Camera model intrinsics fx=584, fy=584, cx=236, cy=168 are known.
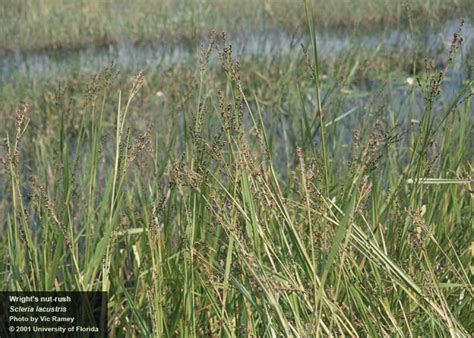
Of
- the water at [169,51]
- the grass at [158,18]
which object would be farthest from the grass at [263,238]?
the grass at [158,18]

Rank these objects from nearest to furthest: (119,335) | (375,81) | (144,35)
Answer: (119,335) < (375,81) < (144,35)

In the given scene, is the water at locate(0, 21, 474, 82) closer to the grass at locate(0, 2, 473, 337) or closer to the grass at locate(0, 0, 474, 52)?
the grass at locate(0, 0, 474, 52)

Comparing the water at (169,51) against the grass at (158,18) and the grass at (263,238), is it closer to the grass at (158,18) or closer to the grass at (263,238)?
the grass at (158,18)

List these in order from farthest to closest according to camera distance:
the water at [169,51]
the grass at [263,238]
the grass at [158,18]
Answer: the grass at [158,18]
the water at [169,51]
the grass at [263,238]

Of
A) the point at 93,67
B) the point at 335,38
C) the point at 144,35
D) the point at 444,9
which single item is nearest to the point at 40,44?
the point at 144,35

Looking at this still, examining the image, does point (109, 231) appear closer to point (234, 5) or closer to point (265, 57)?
point (265, 57)

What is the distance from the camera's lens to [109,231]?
1.08 m

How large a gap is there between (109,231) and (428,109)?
2.11 feet

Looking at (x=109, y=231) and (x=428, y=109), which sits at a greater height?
(x=428, y=109)

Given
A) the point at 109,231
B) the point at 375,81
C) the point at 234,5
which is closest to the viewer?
the point at 109,231

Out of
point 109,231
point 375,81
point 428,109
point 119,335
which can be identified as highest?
point 428,109

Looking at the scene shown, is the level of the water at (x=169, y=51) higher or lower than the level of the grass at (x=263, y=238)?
lower

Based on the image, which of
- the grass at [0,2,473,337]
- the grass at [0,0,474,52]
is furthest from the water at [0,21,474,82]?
the grass at [0,2,473,337]

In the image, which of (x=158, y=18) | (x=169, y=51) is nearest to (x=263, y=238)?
(x=169, y=51)
